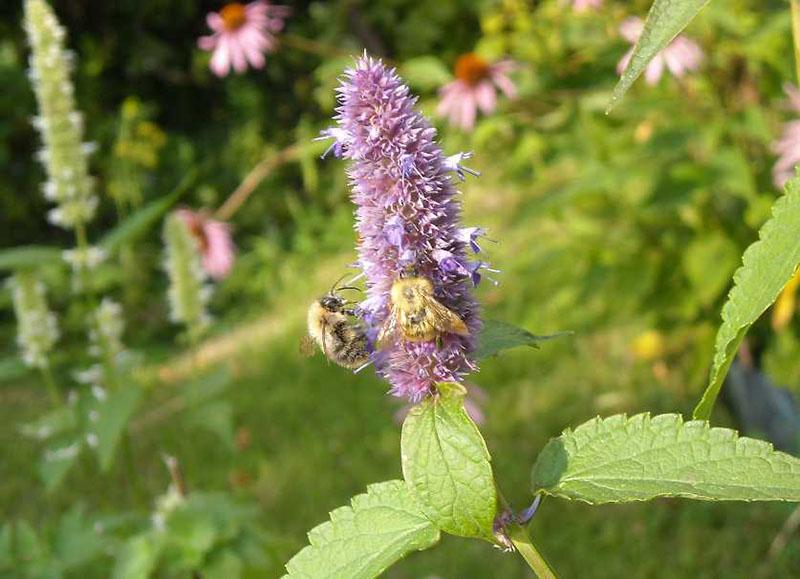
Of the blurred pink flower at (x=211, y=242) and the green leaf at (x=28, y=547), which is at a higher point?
the blurred pink flower at (x=211, y=242)

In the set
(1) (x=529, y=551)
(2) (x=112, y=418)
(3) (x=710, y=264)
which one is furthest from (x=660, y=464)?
(3) (x=710, y=264)

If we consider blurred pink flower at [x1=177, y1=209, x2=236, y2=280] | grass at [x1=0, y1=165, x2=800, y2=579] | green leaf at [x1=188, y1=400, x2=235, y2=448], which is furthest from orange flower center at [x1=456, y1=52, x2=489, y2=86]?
green leaf at [x1=188, y1=400, x2=235, y2=448]

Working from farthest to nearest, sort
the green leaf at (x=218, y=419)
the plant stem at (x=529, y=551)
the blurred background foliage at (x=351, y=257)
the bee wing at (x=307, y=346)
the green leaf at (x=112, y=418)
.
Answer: the blurred background foliage at (x=351, y=257), the green leaf at (x=218, y=419), the green leaf at (x=112, y=418), the bee wing at (x=307, y=346), the plant stem at (x=529, y=551)

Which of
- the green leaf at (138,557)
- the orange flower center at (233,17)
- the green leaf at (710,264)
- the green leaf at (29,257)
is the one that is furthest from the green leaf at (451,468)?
the orange flower center at (233,17)

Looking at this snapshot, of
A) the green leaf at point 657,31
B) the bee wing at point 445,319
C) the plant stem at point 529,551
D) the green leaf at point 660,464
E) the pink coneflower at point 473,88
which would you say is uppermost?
the pink coneflower at point 473,88

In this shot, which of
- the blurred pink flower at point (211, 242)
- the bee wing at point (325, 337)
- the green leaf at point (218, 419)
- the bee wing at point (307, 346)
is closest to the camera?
the bee wing at point (325, 337)

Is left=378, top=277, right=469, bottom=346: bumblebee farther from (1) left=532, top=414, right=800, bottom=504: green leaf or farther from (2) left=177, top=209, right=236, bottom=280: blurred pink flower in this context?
(2) left=177, top=209, right=236, bottom=280: blurred pink flower

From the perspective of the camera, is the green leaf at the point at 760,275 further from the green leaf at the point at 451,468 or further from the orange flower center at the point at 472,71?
the orange flower center at the point at 472,71
